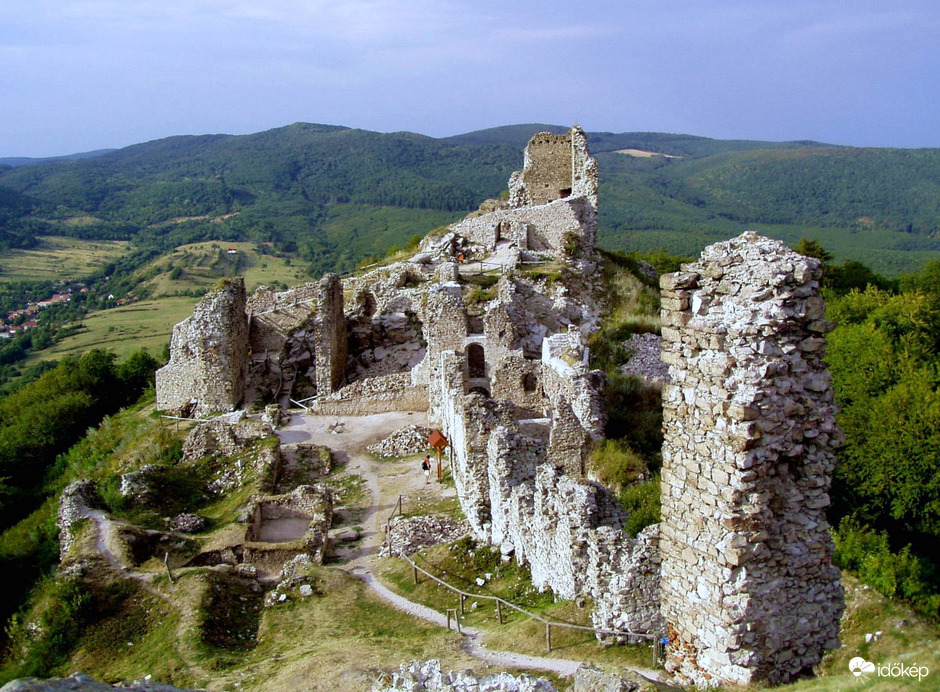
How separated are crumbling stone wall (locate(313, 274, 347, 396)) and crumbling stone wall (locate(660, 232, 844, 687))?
668 inches

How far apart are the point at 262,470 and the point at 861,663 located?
1353cm

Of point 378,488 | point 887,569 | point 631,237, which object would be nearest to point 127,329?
point 631,237

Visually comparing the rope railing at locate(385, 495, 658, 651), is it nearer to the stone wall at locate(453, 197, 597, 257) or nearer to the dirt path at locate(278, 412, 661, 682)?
the dirt path at locate(278, 412, 661, 682)

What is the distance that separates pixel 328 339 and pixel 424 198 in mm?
121370

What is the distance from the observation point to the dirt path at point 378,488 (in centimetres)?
806

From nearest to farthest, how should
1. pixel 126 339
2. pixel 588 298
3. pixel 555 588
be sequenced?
pixel 555 588
pixel 588 298
pixel 126 339

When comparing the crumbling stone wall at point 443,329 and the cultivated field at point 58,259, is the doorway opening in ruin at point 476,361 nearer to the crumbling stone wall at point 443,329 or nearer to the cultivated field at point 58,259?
the crumbling stone wall at point 443,329

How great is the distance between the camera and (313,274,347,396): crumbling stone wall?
21.9 meters

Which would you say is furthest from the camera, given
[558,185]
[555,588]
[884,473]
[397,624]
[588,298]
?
[558,185]

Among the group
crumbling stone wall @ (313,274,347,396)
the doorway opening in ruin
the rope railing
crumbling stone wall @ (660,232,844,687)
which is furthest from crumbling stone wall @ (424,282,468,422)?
crumbling stone wall @ (660,232,844,687)

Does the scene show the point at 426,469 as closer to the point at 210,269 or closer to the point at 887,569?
the point at 887,569

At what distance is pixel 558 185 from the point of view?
34281 mm

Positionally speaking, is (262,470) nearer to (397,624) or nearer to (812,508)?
(397,624)

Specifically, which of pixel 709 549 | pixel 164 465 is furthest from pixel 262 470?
pixel 709 549
